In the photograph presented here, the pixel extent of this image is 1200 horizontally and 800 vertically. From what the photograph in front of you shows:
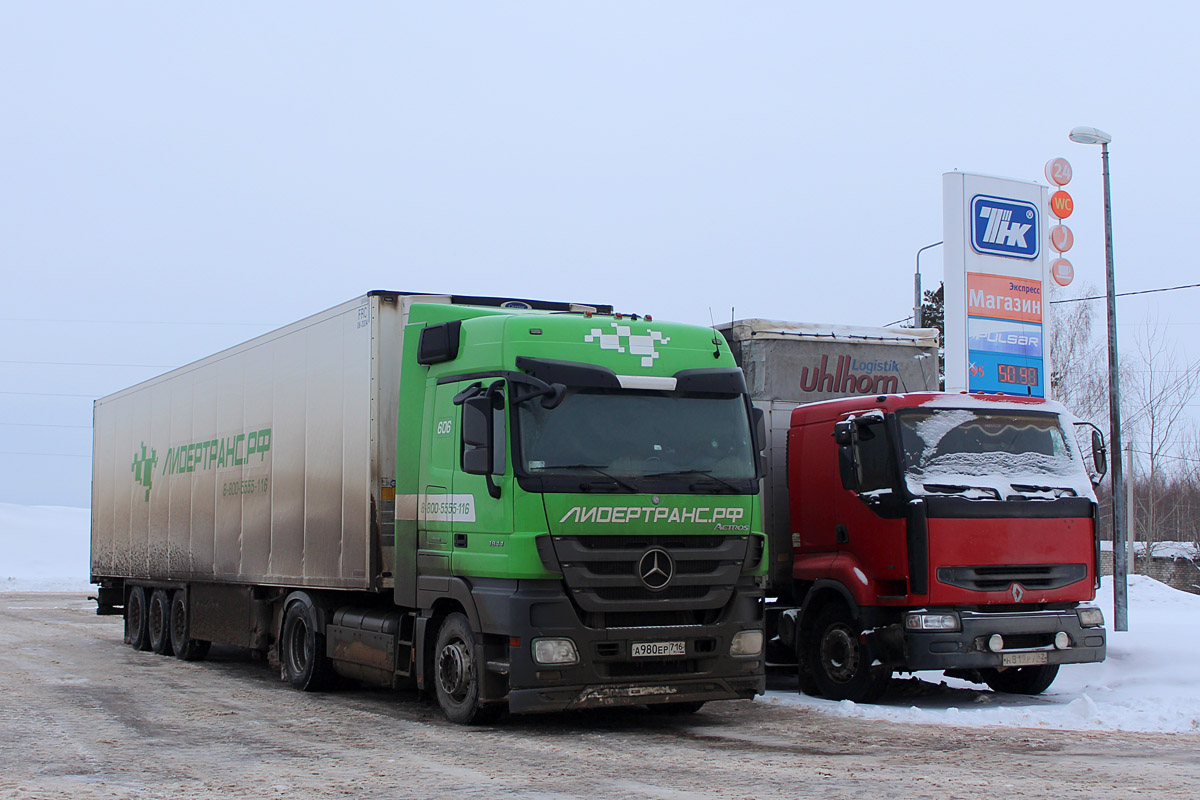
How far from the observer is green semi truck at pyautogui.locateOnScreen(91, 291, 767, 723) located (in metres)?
9.18

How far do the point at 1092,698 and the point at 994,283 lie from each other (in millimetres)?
8052

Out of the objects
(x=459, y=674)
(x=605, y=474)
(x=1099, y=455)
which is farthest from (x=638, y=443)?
(x=1099, y=455)

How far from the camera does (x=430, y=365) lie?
1035cm

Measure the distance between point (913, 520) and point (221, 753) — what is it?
590 centimetres

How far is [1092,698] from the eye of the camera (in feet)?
37.6

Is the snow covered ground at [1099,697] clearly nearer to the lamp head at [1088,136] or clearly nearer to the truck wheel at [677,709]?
the truck wheel at [677,709]

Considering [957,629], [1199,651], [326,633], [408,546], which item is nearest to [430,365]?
[408,546]

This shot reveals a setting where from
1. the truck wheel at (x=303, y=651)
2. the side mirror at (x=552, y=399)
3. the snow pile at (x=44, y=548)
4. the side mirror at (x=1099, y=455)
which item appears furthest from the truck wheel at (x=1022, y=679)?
the snow pile at (x=44, y=548)

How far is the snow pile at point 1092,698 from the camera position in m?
10.4

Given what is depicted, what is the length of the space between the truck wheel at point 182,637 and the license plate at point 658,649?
27.9 feet

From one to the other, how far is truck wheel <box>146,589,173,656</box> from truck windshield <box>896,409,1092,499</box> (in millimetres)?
10597

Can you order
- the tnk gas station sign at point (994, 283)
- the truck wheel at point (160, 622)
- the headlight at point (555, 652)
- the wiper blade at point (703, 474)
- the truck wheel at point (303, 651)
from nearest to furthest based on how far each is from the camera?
the headlight at point (555, 652) → the wiper blade at point (703, 474) → the truck wheel at point (303, 651) → the truck wheel at point (160, 622) → the tnk gas station sign at point (994, 283)

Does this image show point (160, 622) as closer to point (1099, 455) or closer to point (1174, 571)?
point (1099, 455)

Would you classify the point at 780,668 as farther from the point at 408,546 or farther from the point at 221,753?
the point at 221,753
